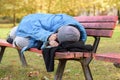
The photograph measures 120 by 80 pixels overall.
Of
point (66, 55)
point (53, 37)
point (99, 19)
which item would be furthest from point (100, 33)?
point (66, 55)

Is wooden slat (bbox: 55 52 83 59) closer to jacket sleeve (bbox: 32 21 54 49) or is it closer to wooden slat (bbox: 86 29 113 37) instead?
jacket sleeve (bbox: 32 21 54 49)

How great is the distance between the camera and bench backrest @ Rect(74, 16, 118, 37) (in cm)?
550

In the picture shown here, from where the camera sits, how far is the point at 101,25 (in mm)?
5738

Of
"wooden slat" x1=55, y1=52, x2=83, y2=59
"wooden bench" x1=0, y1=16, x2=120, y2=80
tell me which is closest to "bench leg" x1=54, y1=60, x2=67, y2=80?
"wooden bench" x1=0, y1=16, x2=120, y2=80

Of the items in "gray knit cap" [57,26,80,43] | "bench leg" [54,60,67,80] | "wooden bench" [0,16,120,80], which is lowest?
"bench leg" [54,60,67,80]

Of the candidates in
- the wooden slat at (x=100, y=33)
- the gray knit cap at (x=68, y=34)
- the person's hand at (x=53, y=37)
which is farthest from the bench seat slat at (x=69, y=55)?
the wooden slat at (x=100, y=33)

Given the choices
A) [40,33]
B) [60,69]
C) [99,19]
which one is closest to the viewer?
[60,69]

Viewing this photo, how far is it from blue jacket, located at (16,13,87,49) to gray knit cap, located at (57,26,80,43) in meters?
0.16

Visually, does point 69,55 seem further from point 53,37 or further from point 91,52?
point 53,37

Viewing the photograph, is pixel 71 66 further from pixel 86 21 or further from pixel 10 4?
pixel 10 4

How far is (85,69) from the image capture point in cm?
531

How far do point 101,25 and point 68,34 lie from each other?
791mm

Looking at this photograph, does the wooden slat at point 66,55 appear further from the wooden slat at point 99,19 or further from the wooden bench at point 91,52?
the wooden slat at point 99,19

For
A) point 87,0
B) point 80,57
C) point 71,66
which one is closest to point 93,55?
point 80,57
